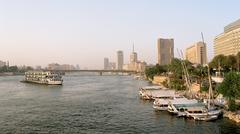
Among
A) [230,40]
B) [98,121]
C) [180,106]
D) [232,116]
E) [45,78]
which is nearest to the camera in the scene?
[232,116]

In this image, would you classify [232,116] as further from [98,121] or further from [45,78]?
[45,78]

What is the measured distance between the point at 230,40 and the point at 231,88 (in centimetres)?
11801

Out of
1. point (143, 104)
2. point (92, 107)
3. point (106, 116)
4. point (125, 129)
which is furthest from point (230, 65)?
point (125, 129)

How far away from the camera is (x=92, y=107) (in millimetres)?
58094

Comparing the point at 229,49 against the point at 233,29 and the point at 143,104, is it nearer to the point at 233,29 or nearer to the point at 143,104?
the point at 233,29

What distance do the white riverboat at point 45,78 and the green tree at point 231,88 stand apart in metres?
88.8

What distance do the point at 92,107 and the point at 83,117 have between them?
405 inches

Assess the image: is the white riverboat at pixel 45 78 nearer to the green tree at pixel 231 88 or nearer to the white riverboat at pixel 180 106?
the white riverboat at pixel 180 106

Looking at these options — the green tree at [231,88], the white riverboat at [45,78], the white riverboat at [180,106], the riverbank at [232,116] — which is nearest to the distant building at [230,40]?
the white riverboat at [45,78]

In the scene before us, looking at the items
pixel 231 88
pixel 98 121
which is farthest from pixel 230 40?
pixel 98 121

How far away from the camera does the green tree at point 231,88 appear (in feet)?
145

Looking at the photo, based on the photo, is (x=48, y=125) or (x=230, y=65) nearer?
(x=48, y=125)

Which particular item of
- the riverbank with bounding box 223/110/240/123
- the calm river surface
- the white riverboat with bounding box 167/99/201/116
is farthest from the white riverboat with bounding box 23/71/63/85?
the riverbank with bounding box 223/110/240/123

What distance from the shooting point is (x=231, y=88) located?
44.5m
